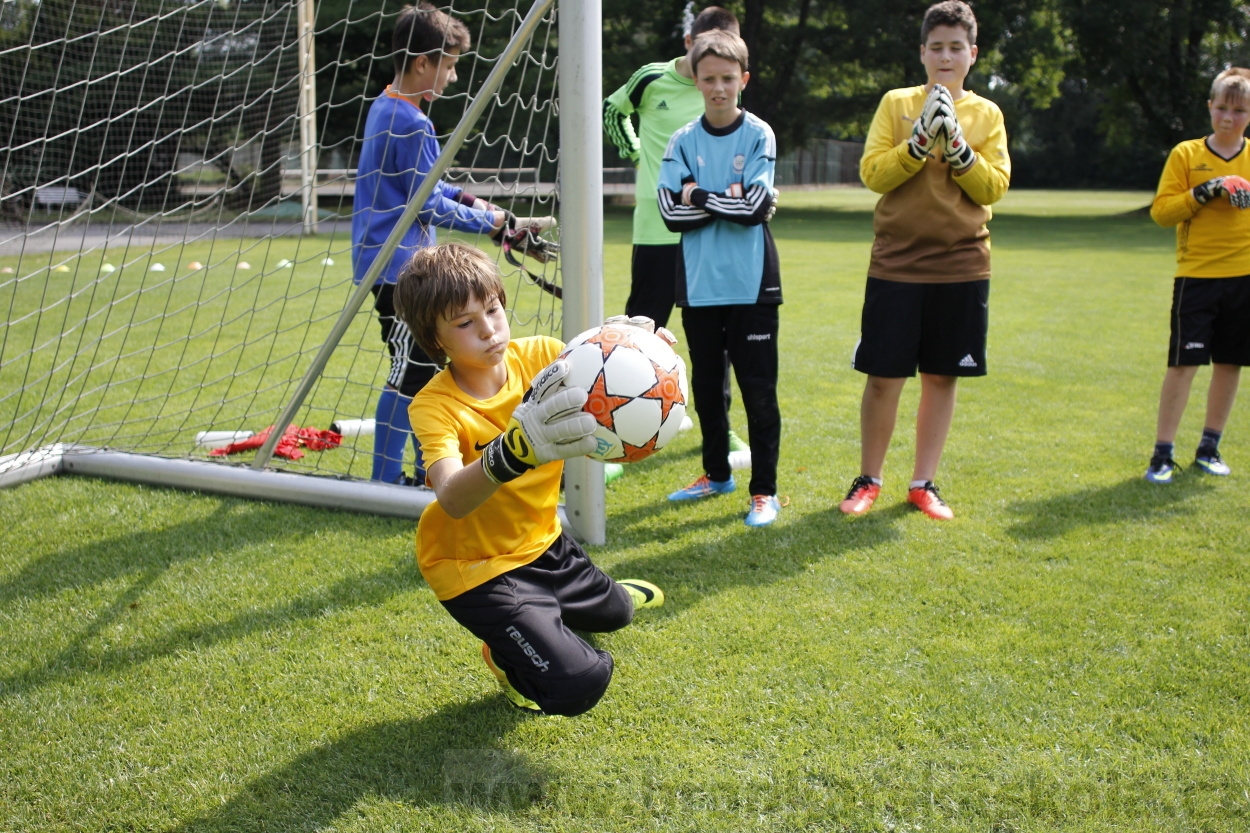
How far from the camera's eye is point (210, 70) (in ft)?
30.5

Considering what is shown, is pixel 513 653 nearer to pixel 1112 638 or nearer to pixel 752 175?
pixel 1112 638

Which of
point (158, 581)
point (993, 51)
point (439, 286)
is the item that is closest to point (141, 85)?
point (158, 581)

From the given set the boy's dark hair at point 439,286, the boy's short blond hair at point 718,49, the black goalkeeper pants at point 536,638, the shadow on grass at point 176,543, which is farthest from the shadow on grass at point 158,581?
the boy's short blond hair at point 718,49

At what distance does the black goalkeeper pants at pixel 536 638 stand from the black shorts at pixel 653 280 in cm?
229

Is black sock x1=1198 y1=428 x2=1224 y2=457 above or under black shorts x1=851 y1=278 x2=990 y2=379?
under

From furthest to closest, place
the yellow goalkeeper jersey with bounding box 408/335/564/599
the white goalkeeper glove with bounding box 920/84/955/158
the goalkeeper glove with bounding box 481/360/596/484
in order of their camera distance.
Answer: the white goalkeeper glove with bounding box 920/84/955/158 < the yellow goalkeeper jersey with bounding box 408/335/564/599 < the goalkeeper glove with bounding box 481/360/596/484

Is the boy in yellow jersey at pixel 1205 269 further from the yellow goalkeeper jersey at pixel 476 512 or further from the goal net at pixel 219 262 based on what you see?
the yellow goalkeeper jersey at pixel 476 512

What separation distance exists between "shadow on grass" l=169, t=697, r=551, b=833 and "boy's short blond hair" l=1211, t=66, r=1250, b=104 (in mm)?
4083

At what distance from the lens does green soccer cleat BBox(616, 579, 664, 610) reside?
3.17 m

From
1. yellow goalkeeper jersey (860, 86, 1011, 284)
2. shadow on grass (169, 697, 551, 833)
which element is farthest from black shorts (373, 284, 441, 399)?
yellow goalkeeper jersey (860, 86, 1011, 284)

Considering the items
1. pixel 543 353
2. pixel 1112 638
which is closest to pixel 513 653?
pixel 543 353

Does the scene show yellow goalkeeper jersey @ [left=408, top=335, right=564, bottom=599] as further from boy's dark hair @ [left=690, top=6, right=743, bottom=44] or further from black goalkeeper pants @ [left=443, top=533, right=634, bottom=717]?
boy's dark hair @ [left=690, top=6, right=743, bottom=44]

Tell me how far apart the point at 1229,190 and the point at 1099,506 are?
1.54 meters

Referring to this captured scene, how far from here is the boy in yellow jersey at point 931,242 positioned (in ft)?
12.5
